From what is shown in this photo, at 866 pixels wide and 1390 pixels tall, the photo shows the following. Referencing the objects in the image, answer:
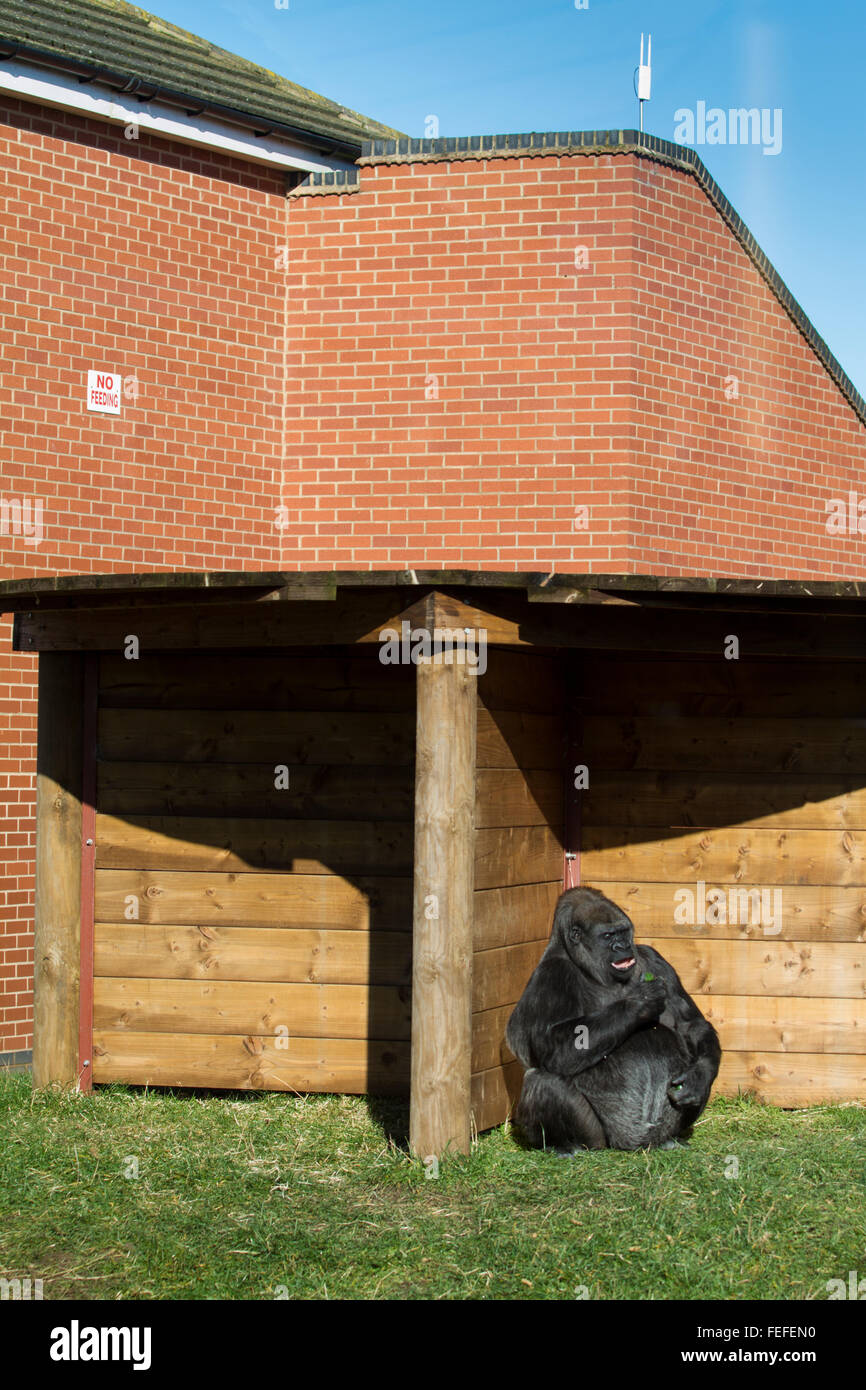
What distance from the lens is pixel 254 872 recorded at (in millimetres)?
7914

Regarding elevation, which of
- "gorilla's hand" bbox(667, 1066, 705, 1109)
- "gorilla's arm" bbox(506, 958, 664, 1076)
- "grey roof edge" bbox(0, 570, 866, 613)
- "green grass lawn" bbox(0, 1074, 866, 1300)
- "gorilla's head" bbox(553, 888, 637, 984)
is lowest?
"green grass lawn" bbox(0, 1074, 866, 1300)

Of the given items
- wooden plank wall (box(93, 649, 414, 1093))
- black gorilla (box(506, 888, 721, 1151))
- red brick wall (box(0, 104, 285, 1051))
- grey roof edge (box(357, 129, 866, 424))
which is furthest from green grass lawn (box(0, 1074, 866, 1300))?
grey roof edge (box(357, 129, 866, 424))

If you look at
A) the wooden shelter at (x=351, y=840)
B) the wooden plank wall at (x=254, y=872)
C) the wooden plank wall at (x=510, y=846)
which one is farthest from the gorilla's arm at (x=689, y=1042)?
the wooden plank wall at (x=254, y=872)

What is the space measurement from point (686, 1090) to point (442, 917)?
1403mm

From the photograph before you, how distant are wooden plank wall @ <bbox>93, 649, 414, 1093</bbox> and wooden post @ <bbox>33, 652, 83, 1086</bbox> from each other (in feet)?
0.46

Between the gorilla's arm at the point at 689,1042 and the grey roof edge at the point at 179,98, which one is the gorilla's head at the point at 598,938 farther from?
the grey roof edge at the point at 179,98

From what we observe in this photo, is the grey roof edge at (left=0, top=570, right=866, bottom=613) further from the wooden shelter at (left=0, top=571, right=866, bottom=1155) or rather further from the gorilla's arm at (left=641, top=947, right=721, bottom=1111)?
the gorilla's arm at (left=641, top=947, right=721, bottom=1111)

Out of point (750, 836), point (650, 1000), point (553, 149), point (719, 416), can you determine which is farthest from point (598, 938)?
point (553, 149)

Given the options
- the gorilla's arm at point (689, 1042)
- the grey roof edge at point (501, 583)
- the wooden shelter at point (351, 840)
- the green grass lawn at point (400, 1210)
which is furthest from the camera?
the wooden shelter at point (351, 840)

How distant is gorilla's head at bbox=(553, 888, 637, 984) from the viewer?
6.76 metres

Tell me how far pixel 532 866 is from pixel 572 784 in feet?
2.22

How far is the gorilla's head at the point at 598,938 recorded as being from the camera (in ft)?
22.2

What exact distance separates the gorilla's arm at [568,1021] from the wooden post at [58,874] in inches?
104

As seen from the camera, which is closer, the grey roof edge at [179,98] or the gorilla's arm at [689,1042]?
the gorilla's arm at [689,1042]
